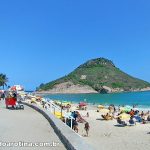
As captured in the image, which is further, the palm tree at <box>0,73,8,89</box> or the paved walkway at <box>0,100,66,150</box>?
the palm tree at <box>0,73,8,89</box>

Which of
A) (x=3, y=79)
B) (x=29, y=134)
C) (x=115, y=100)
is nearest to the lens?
(x=29, y=134)

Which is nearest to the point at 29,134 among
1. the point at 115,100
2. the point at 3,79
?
the point at 115,100

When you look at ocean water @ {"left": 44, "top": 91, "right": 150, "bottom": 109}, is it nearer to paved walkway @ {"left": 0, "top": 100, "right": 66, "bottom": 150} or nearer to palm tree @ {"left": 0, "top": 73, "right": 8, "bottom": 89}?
palm tree @ {"left": 0, "top": 73, "right": 8, "bottom": 89}

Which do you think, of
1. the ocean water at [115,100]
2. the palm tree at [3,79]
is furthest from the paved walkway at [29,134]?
the palm tree at [3,79]

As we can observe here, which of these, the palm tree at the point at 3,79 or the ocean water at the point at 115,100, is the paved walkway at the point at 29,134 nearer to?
the ocean water at the point at 115,100

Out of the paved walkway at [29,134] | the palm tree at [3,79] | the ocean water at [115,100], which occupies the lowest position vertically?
the paved walkway at [29,134]

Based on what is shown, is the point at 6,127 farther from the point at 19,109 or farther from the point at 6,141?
the point at 19,109

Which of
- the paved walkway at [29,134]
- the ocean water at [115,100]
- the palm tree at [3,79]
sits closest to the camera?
the paved walkway at [29,134]

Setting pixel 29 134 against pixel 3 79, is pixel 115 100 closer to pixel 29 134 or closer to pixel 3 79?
pixel 3 79

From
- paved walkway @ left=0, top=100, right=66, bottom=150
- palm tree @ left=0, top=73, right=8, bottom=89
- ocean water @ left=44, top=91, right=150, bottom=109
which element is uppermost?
palm tree @ left=0, top=73, right=8, bottom=89

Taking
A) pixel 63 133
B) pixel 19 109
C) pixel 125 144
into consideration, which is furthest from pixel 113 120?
pixel 63 133

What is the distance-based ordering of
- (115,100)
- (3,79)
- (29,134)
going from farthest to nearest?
(3,79)
(115,100)
(29,134)

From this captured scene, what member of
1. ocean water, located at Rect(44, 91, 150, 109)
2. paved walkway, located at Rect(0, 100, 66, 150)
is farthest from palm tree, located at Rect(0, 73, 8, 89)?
paved walkway, located at Rect(0, 100, 66, 150)

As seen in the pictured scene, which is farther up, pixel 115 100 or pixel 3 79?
pixel 3 79
